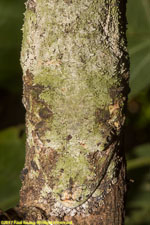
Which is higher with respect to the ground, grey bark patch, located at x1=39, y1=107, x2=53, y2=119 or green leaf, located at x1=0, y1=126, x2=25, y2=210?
grey bark patch, located at x1=39, y1=107, x2=53, y2=119

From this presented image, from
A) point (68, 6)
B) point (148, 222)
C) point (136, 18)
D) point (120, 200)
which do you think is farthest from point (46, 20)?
point (148, 222)

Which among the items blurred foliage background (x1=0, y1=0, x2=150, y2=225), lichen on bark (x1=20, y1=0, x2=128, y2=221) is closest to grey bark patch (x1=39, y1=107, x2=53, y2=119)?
lichen on bark (x1=20, y1=0, x2=128, y2=221)

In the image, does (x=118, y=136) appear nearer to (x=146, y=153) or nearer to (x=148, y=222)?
(x=146, y=153)

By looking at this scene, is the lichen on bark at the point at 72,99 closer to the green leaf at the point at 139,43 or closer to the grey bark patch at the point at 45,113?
the grey bark patch at the point at 45,113

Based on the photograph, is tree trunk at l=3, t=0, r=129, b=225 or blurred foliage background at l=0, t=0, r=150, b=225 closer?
tree trunk at l=3, t=0, r=129, b=225

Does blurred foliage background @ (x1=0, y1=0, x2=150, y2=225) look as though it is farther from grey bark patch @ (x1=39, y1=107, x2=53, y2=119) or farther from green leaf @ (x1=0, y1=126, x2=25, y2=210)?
grey bark patch @ (x1=39, y1=107, x2=53, y2=119)

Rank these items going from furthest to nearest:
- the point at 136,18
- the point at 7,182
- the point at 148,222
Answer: the point at 148,222
the point at 136,18
the point at 7,182

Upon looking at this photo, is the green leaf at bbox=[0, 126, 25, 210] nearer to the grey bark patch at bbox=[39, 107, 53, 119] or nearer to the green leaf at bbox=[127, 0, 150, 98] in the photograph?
the green leaf at bbox=[127, 0, 150, 98]

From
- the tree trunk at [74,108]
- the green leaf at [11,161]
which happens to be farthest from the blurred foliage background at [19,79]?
the tree trunk at [74,108]
